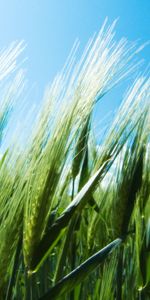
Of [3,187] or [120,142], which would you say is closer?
[3,187]

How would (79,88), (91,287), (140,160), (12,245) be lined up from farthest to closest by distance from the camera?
(91,287)
(140,160)
(79,88)
(12,245)

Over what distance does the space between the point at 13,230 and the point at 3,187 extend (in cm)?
6

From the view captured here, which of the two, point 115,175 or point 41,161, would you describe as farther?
point 115,175

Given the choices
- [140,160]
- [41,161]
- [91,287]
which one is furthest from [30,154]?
[91,287]

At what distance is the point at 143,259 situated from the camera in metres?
0.89

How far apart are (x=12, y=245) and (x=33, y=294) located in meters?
0.09

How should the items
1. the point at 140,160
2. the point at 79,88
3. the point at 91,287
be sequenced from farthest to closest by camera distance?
1. the point at 91,287
2. the point at 140,160
3. the point at 79,88

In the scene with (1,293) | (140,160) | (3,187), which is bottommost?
(1,293)

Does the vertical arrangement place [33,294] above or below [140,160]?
below

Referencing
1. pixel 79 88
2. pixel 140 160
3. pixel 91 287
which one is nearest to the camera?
pixel 79 88

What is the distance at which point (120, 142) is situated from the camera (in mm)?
767

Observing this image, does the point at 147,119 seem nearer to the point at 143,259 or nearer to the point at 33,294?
the point at 143,259

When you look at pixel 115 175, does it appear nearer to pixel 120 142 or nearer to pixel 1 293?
pixel 120 142

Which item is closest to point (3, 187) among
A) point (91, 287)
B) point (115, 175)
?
point (115, 175)
